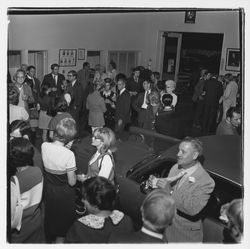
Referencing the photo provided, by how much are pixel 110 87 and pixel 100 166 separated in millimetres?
4352

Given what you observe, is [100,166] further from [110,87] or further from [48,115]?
[110,87]

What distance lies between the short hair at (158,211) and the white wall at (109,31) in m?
7.55

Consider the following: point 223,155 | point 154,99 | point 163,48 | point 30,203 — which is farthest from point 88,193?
point 163,48

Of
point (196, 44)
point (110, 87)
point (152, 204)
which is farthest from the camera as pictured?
point (196, 44)

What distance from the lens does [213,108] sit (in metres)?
9.33

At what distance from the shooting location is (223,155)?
12.3 feet

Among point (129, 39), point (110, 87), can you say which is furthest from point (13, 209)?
point (129, 39)

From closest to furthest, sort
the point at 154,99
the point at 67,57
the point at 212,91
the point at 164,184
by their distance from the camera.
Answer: the point at 164,184
the point at 154,99
the point at 212,91
the point at 67,57

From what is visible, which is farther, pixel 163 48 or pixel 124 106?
pixel 163 48

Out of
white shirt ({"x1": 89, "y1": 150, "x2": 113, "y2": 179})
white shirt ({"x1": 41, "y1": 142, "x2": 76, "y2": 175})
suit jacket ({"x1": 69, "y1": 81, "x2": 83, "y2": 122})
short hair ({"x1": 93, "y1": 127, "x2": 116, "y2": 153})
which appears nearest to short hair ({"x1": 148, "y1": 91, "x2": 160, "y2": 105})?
suit jacket ({"x1": 69, "y1": 81, "x2": 83, "y2": 122})

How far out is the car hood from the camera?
11.1ft

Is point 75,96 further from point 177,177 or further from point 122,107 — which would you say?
point 177,177

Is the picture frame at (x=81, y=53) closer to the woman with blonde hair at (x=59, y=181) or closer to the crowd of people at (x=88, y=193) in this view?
the crowd of people at (x=88, y=193)

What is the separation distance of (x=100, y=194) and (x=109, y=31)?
11035 mm
